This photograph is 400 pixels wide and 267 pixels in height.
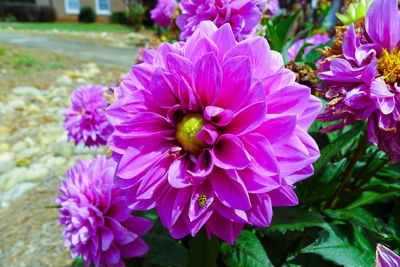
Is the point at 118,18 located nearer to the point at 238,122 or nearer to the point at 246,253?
the point at 246,253

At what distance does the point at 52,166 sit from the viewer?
260 centimetres

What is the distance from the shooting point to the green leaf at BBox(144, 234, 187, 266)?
0.98 metres

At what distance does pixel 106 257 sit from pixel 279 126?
0.69 m

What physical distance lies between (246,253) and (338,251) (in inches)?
8.8

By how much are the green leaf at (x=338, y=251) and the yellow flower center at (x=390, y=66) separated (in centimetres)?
36

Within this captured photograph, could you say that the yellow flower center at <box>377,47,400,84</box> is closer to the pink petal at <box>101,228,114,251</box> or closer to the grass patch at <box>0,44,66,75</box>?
the pink petal at <box>101,228,114,251</box>

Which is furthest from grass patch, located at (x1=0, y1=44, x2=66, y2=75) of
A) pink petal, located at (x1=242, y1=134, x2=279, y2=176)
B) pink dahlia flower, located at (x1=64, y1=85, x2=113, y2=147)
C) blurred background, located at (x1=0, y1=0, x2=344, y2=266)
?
pink petal, located at (x1=242, y1=134, x2=279, y2=176)

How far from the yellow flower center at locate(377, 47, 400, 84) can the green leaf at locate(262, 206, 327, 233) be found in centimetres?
34

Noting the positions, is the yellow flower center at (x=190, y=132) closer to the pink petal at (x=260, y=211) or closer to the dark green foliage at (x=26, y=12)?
the pink petal at (x=260, y=211)

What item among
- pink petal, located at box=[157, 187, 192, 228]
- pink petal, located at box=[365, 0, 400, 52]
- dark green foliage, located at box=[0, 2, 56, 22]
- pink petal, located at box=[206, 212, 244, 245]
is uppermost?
pink petal, located at box=[365, 0, 400, 52]

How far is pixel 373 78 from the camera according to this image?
23.2 inches

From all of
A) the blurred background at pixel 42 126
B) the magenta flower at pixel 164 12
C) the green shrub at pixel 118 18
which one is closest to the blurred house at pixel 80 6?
the green shrub at pixel 118 18

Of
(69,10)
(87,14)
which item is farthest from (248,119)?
(69,10)

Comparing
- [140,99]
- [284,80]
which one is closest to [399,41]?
[284,80]
